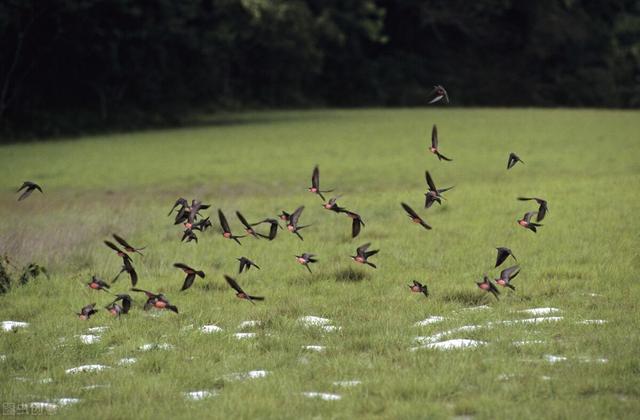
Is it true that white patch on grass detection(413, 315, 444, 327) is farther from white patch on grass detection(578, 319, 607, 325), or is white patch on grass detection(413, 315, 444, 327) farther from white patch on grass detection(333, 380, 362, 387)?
white patch on grass detection(333, 380, 362, 387)

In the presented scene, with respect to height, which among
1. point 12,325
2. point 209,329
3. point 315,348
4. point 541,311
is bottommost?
point 12,325

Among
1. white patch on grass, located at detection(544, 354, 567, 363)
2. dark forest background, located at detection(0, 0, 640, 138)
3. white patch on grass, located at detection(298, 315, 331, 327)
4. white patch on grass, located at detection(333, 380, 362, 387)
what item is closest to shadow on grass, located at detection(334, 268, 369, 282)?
white patch on grass, located at detection(298, 315, 331, 327)

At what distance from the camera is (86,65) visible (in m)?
39.0

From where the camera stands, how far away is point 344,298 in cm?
1023

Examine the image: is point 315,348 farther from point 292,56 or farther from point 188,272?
point 292,56

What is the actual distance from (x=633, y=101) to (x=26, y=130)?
35.2 metres

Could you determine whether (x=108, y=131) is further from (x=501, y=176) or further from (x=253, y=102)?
(x=501, y=176)

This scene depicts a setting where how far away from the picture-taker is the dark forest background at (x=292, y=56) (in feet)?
121

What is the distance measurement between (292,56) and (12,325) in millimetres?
39430

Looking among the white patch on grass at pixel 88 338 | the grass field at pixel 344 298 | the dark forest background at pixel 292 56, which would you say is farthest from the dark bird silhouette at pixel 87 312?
the dark forest background at pixel 292 56

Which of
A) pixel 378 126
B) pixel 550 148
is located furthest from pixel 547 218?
pixel 378 126

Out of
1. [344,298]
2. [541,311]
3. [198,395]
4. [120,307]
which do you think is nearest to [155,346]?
[120,307]

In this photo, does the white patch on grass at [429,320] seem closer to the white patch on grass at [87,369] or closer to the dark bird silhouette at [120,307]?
the dark bird silhouette at [120,307]

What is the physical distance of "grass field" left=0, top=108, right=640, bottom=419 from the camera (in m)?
6.89
